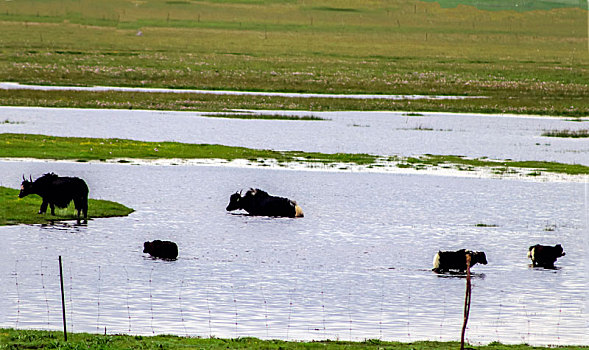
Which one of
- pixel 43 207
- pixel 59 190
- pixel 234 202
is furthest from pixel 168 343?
pixel 234 202

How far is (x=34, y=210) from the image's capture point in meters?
28.1

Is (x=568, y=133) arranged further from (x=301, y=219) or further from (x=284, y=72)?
(x=284, y=72)

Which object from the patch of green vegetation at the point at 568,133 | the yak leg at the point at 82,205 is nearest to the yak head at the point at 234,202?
the yak leg at the point at 82,205

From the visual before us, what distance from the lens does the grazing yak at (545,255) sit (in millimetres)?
22875

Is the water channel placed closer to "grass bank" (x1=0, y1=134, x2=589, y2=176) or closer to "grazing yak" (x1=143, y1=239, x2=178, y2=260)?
"grazing yak" (x1=143, y1=239, x2=178, y2=260)

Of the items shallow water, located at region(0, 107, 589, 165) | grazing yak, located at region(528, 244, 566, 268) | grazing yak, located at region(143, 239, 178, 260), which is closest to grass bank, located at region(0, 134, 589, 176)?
shallow water, located at region(0, 107, 589, 165)

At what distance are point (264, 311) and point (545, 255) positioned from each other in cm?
837

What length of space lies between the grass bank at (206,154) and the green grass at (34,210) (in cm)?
1202

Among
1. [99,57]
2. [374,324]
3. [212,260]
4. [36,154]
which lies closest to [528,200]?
[212,260]

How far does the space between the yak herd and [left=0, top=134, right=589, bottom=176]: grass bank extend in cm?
1329

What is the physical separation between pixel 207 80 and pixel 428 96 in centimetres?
2281

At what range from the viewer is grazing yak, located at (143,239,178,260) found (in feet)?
73.6

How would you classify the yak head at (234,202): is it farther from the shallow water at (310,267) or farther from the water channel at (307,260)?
the shallow water at (310,267)

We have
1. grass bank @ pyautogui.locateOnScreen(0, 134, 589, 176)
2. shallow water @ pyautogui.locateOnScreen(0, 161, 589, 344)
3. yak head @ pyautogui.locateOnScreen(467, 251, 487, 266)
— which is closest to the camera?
shallow water @ pyautogui.locateOnScreen(0, 161, 589, 344)
